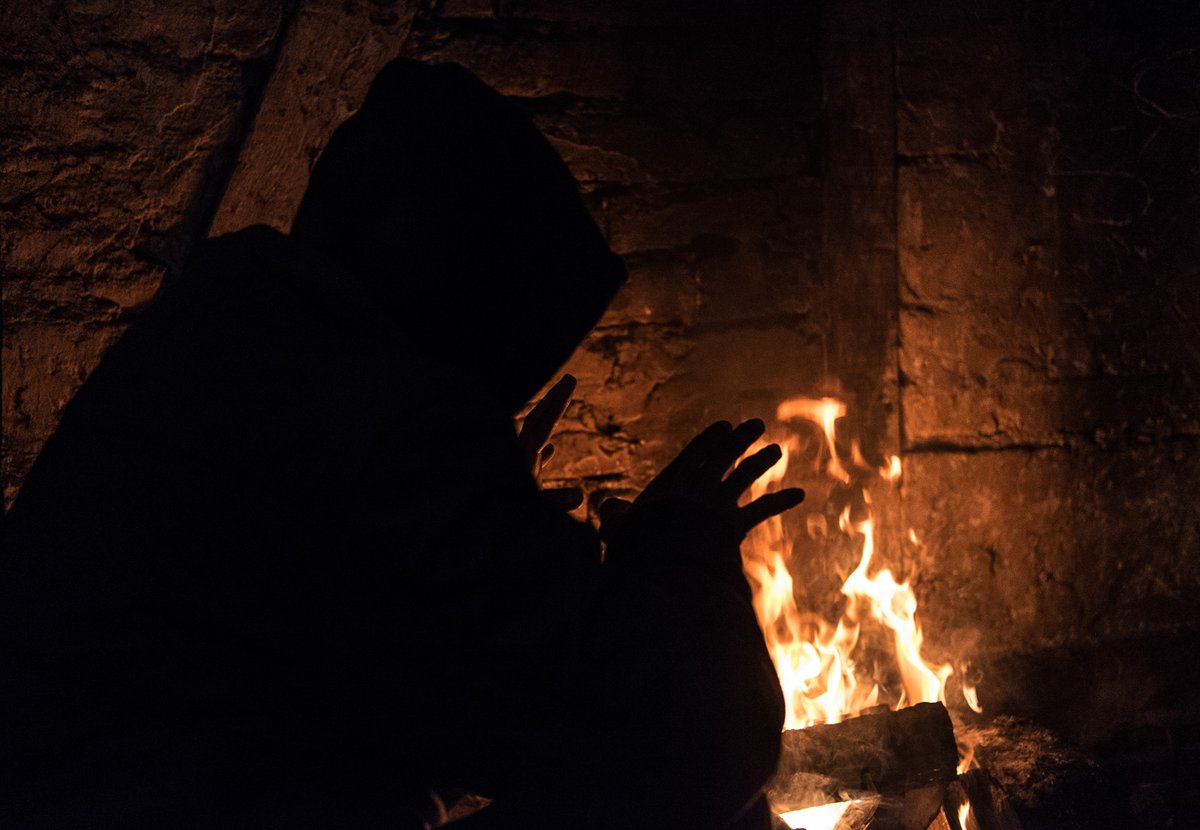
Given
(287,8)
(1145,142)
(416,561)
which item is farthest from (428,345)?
(1145,142)

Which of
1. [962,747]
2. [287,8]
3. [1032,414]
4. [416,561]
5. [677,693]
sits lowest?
[962,747]

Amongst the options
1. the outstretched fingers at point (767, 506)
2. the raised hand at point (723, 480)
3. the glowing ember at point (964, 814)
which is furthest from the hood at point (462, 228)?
the glowing ember at point (964, 814)

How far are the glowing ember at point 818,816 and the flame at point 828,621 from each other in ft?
1.94

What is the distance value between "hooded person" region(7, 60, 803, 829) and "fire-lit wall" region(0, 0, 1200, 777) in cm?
151

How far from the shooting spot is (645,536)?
1602 mm

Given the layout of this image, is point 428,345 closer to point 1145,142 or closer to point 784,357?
point 784,357

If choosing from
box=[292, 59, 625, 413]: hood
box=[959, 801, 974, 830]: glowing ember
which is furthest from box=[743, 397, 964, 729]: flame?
box=[292, 59, 625, 413]: hood

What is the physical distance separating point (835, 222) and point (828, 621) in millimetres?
1329

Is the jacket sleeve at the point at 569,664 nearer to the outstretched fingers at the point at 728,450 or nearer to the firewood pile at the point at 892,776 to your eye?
the outstretched fingers at the point at 728,450

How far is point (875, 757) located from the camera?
2.72m

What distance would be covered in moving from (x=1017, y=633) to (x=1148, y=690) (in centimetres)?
57

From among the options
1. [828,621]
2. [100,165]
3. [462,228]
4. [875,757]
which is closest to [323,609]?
[462,228]

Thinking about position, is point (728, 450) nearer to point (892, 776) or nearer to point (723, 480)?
point (723, 480)

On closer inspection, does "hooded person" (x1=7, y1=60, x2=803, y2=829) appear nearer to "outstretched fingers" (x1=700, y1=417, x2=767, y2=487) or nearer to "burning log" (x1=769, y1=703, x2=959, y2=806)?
"outstretched fingers" (x1=700, y1=417, x2=767, y2=487)
